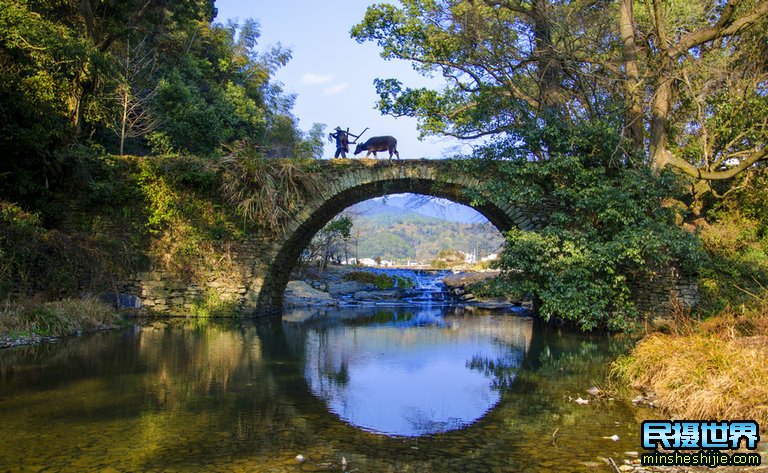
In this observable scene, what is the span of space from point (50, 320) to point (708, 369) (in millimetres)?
10170

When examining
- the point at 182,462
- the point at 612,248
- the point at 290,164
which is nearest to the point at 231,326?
the point at 290,164

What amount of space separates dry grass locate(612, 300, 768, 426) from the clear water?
0.53 meters

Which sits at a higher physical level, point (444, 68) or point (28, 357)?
point (444, 68)

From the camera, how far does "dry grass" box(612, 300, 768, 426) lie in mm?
4867

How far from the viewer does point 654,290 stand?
12070 mm

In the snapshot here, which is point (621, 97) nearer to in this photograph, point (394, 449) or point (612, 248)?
point (612, 248)

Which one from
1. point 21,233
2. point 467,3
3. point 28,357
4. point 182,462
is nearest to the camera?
point 182,462

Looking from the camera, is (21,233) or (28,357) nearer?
(28,357)

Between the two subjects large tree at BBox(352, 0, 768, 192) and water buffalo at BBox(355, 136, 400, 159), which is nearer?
large tree at BBox(352, 0, 768, 192)

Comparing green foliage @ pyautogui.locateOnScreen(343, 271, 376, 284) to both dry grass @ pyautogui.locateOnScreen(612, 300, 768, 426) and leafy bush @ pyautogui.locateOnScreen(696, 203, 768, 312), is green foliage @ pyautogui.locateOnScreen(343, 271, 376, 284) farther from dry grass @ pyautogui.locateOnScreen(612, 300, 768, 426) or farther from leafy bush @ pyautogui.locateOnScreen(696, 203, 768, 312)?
dry grass @ pyautogui.locateOnScreen(612, 300, 768, 426)

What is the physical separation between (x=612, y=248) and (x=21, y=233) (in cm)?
1130

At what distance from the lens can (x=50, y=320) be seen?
33.1 feet

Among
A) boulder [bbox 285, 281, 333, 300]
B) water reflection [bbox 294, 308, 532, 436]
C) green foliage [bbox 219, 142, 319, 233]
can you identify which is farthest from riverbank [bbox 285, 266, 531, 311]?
green foliage [bbox 219, 142, 319, 233]

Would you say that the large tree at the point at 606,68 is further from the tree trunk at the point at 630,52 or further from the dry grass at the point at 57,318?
the dry grass at the point at 57,318
